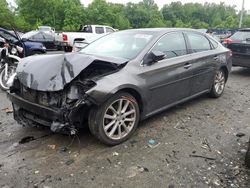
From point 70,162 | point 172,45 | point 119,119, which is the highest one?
point 172,45

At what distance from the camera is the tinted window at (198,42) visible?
5383mm

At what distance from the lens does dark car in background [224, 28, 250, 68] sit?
28.2 ft

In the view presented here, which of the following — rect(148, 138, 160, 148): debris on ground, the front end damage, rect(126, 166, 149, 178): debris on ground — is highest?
the front end damage

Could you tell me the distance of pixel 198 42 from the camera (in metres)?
5.63

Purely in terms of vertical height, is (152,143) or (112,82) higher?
(112,82)

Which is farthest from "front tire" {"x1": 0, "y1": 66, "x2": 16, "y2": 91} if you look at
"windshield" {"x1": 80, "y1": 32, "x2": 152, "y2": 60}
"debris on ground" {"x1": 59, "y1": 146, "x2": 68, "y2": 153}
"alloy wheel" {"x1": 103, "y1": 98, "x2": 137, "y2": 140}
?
"alloy wheel" {"x1": 103, "y1": 98, "x2": 137, "y2": 140}

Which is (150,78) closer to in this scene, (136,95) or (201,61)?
(136,95)

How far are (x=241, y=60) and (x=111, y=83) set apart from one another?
6340 mm

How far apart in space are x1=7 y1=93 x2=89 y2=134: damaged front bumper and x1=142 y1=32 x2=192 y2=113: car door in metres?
1.24

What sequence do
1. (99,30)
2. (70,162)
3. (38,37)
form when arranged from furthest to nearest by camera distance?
(99,30) → (38,37) → (70,162)

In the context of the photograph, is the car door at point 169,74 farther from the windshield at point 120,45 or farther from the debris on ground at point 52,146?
the debris on ground at point 52,146

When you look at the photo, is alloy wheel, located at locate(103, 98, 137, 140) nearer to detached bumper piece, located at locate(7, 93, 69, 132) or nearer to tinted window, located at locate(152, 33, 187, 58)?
detached bumper piece, located at locate(7, 93, 69, 132)

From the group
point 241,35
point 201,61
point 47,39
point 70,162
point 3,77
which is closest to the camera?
point 70,162

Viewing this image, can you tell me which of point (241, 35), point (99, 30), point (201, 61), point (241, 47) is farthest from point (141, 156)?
point (99, 30)
